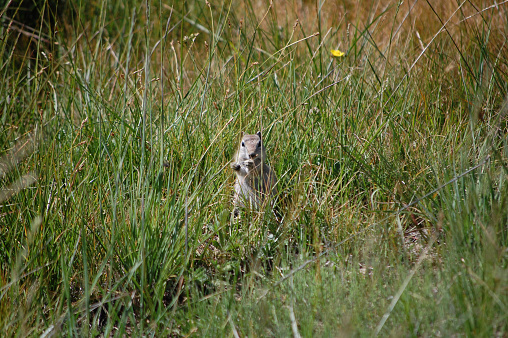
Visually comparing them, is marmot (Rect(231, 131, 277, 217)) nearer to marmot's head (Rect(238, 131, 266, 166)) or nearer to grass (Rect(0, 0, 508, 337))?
marmot's head (Rect(238, 131, 266, 166))

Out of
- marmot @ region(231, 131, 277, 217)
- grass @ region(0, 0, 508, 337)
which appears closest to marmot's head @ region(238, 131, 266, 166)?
marmot @ region(231, 131, 277, 217)

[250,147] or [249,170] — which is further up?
[250,147]

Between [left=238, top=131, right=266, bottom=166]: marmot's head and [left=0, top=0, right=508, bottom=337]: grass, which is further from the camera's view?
[left=238, top=131, right=266, bottom=166]: marmot's head

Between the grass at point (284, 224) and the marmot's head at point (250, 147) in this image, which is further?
the marmot's head at point (250, 147)

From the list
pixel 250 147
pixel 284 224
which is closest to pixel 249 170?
pixel 250 147

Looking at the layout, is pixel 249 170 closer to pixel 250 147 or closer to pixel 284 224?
pixel 250 147

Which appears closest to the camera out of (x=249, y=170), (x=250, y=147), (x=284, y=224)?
(x=284, y=224)

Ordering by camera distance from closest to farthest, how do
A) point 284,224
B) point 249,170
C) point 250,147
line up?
point 284,224 → point 250,147 → point 249,170

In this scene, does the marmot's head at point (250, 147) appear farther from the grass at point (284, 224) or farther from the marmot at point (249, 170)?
the grass at point (284, 224)

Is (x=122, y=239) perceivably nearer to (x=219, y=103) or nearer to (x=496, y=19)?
(x=219, y=103)

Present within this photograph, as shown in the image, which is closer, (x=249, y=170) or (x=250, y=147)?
(x=250, y=147)

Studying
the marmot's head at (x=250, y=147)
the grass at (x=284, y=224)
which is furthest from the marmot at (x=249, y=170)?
the grass at (x=284, y=224)

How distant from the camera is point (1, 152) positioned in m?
3.19

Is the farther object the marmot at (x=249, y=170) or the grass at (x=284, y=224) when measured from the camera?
the marmot at (x=249, y=170)
